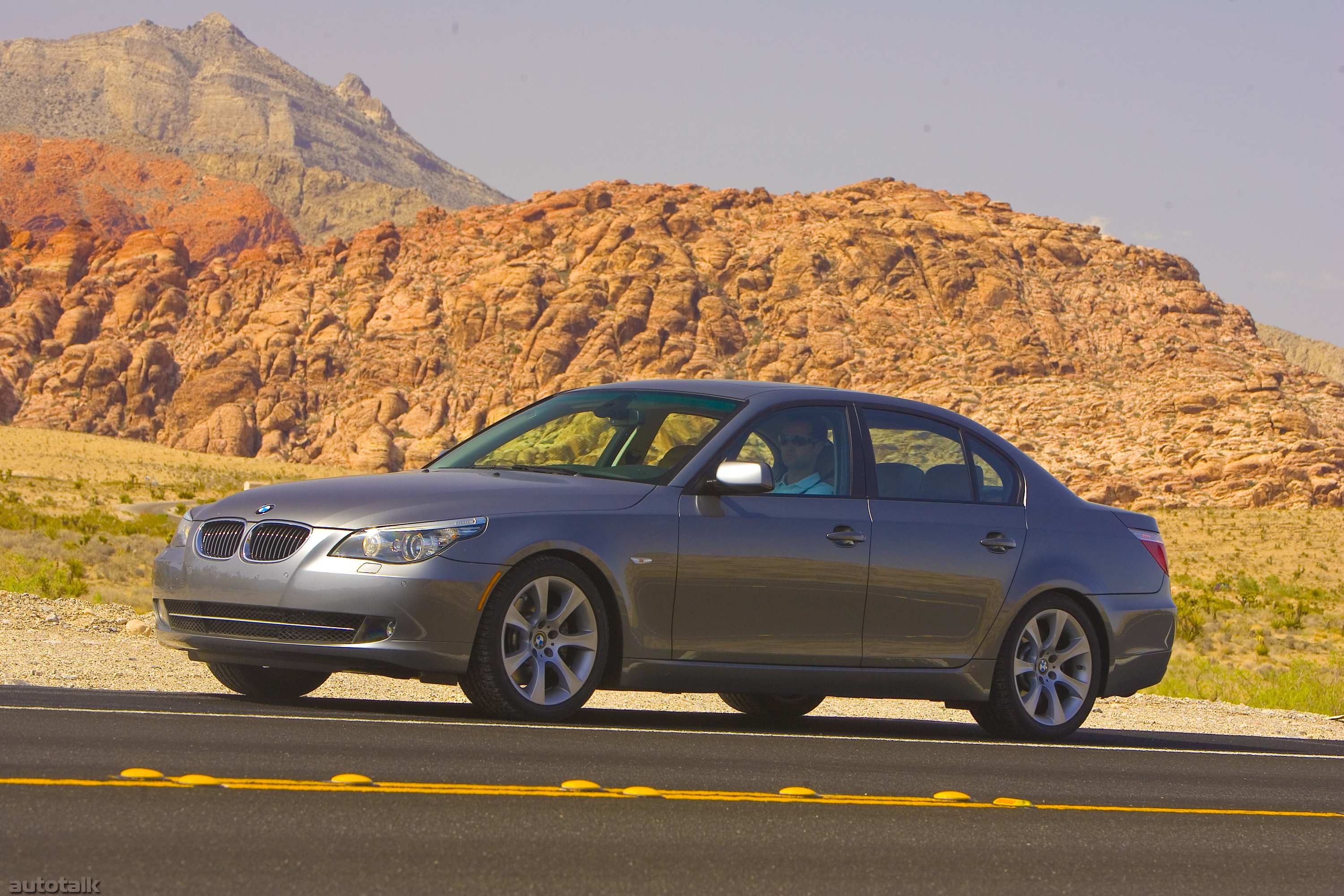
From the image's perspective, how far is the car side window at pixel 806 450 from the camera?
8.68m

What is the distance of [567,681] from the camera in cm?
771

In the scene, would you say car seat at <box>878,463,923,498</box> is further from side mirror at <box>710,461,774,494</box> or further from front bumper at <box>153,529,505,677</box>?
front bumper at <box>153,529,505,677</box>

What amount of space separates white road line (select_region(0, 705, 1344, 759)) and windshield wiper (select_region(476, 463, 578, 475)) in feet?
4.41

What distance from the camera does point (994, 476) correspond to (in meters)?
9.47

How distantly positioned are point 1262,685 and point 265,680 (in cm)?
1555

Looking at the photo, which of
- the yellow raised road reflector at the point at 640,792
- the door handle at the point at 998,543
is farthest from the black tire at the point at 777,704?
the yellow raised road reflector at the point at 640,792

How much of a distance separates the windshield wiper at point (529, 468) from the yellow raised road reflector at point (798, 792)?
2574 millimetres

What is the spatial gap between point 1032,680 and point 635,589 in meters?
2.69

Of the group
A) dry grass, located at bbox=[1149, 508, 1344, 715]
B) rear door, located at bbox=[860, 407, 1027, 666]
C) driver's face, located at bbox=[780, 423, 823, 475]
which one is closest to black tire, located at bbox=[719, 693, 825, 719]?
rear door, located at bbox=[860, 407, 1027, 666]

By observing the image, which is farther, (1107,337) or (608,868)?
(1107,337)

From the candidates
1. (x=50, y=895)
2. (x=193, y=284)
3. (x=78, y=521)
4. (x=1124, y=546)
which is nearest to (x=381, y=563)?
(x=50, y=895)

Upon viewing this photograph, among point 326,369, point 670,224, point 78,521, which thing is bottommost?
point 78,521

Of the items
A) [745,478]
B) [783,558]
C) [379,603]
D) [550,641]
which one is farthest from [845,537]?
[379,603]

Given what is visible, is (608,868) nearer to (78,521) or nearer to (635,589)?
(635,589)
